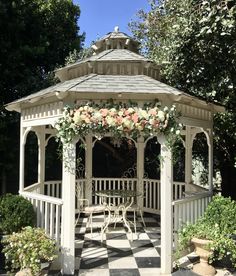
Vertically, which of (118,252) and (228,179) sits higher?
(228,179)

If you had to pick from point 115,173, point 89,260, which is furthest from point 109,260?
point 115,173

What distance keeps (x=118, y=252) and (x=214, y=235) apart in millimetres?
1898

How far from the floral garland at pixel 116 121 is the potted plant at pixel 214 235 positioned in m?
1.50

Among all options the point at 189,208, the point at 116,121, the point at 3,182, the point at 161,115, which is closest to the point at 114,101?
the point at 116,121

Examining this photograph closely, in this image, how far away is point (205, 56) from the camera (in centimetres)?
761

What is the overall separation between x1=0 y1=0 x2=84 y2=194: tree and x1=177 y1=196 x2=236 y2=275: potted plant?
20.9 feet

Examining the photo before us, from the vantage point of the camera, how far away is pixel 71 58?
1153 centimetres

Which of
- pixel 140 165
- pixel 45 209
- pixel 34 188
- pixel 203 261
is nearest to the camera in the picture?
pixel 203 261

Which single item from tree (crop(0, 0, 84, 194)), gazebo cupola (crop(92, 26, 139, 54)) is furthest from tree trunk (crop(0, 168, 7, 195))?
gazebo cupola (crop(92, 26, 139, 54))

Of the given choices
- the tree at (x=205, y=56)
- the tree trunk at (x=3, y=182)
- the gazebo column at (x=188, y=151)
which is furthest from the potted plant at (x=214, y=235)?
the tree trunk at (x=3, y=182)

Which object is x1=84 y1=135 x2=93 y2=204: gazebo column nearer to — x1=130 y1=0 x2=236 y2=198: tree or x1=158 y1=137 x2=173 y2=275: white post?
x1=130 y1=0 x2=236 y2=198: tree

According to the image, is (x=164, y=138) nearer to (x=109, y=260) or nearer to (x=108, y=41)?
(x=109, y=260)

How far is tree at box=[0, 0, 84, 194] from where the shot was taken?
33.8ft

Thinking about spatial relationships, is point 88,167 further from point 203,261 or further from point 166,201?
point 203,261
